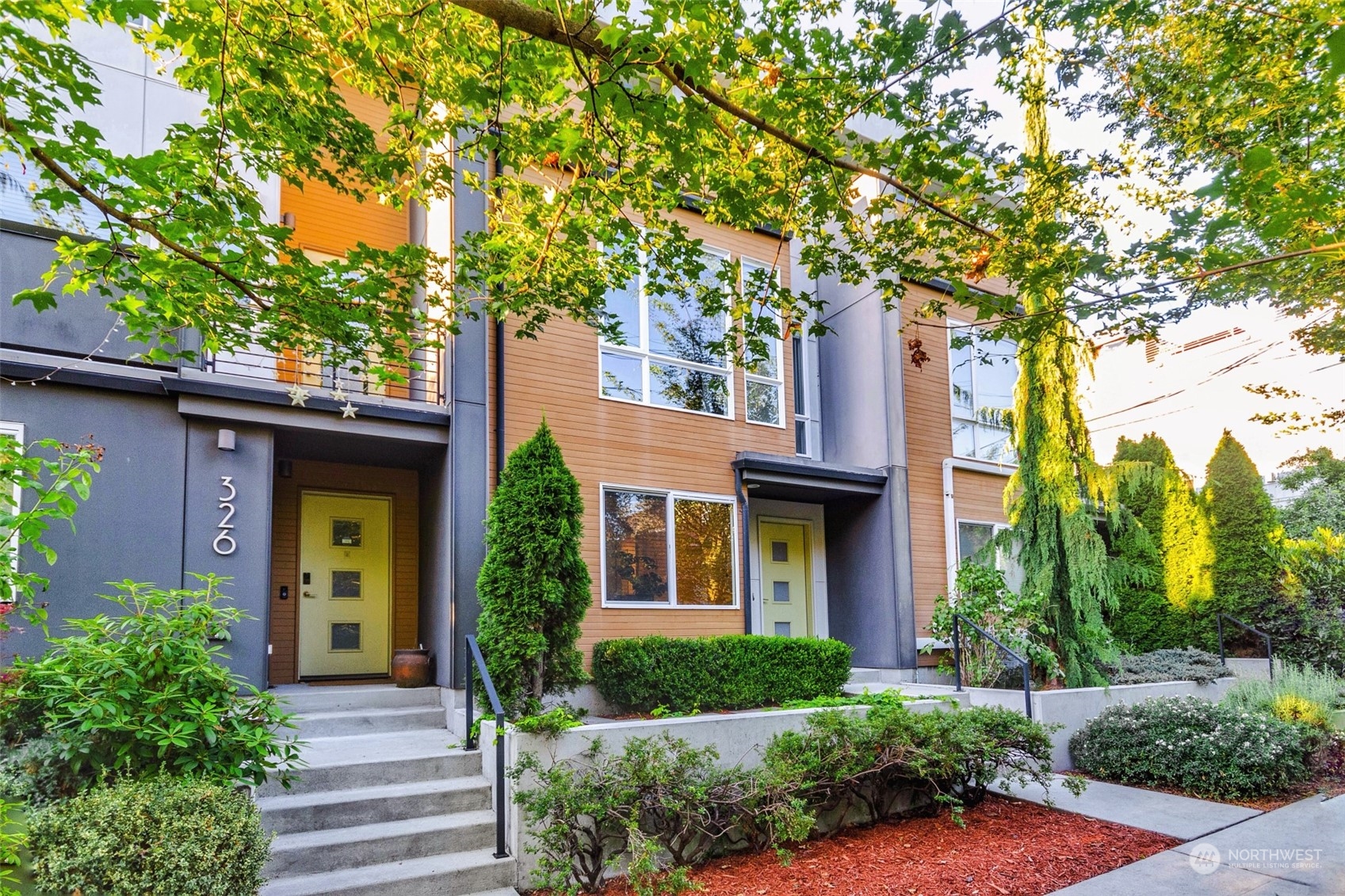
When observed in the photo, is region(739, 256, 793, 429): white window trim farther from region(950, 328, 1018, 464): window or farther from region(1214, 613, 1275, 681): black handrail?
region(1214, 613, 1275, 681): black handrail

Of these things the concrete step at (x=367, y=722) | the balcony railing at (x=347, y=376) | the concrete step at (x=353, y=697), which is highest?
the balcony railing at (x=347, y=376)

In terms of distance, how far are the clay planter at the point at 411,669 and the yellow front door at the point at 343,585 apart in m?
1.24

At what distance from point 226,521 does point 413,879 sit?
12.0 ft

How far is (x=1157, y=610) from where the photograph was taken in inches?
507

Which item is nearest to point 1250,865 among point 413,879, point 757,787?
point 757,787

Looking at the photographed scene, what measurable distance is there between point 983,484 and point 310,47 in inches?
410

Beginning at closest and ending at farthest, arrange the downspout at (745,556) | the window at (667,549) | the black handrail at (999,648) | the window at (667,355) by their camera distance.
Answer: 1. the black handrail at (999,648)
2. the window at (667,549)
3. the window at (667,355)
4. the downspout at (745,556)

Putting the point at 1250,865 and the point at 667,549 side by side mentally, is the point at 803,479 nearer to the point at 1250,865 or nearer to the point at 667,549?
the point at 667,549

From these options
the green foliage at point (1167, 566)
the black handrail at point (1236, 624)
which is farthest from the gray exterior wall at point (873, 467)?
the black handrail at point (1236, 624)

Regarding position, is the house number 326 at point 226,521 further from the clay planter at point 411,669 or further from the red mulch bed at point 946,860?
the red mulch bed at point 946,860

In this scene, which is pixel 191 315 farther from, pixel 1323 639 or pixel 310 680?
pixel 1323 639

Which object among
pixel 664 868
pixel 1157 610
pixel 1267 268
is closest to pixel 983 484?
pixel 1157 610

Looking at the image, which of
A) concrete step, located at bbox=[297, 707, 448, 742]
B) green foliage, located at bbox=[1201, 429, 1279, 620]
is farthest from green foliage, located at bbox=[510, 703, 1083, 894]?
green foliage, located at bbox=[1201, 429, 1279, 620]

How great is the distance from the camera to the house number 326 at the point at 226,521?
22.2 ft
